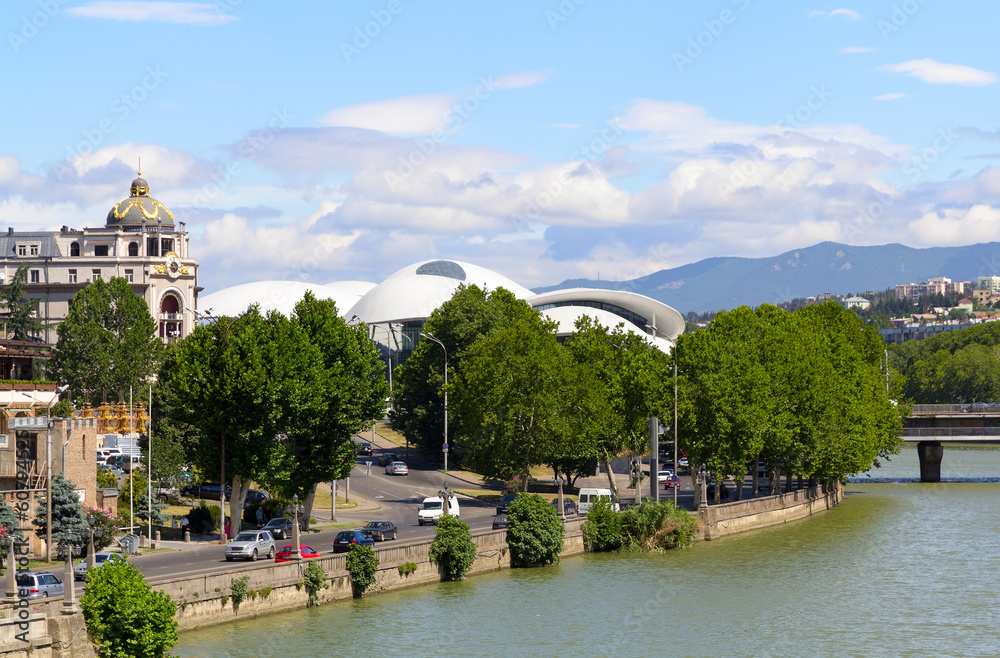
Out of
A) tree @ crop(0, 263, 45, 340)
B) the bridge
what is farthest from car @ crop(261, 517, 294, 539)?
the bridge

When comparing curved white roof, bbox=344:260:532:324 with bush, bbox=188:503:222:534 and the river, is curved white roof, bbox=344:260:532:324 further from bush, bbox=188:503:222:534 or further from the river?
the river

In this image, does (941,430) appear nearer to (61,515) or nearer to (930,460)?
(930,460)

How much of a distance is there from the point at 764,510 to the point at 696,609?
3001cm

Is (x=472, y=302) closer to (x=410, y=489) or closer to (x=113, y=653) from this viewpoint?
(x=410, y=489)

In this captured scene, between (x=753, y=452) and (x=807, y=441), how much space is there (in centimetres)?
869

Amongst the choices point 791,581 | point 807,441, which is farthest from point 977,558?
point 807,441

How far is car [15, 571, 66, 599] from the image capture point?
121ft

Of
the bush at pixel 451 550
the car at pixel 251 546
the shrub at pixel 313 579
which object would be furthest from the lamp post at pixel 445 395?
the shrub at pixel 313 579

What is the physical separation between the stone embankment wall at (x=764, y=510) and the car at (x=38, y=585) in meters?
37.2

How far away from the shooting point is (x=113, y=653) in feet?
104

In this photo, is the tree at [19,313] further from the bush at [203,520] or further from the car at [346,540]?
the car at [346,540]

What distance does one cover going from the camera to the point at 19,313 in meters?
107

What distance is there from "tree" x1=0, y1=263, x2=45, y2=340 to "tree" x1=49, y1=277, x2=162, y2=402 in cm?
1137

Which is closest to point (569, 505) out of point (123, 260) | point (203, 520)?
point (203, 520)
